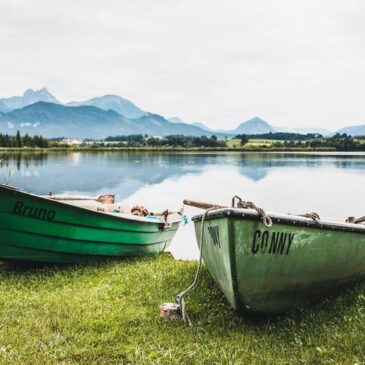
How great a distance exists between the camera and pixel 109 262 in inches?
472

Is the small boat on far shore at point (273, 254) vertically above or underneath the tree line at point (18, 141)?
underneath

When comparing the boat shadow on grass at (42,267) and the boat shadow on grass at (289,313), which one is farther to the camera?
the boat shadow on grass at (42,267)

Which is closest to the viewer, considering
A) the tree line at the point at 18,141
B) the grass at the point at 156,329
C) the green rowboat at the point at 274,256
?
the grass at the point at 156,329

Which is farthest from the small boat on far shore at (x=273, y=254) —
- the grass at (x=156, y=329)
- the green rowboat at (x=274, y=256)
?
the grass at (x=156, y=329)

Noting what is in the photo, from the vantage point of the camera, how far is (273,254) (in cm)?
650

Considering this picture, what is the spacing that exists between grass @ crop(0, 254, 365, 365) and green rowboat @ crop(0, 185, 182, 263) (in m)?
1.18

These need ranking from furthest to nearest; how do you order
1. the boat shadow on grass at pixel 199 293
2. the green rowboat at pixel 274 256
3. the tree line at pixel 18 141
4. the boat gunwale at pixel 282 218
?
the tree line at pixel 18 141 < the boat shadow on grass at pixel 199 293 < the green rowboat at pixel 274 256 < the boat gunwale at pixel 282 218

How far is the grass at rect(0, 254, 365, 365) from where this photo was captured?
19.4 ft

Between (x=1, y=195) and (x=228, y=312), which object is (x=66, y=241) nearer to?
(x=1, y=195)

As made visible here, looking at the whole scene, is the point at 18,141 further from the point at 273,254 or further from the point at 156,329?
the point at 273,254

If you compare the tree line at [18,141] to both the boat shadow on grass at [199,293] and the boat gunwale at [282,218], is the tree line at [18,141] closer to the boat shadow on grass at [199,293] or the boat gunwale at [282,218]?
the boat shadow on grass at [199,293]

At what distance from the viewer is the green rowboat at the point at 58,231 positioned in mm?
10031

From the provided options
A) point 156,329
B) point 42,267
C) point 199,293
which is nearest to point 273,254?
point 156,329

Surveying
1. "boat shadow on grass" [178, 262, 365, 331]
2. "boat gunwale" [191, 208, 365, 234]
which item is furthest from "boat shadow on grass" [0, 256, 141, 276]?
"boat gunwale" [191, 208, 365, 234]
